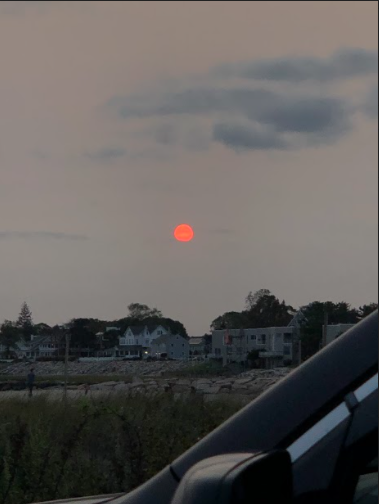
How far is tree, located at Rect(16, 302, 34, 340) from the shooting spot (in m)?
12.6

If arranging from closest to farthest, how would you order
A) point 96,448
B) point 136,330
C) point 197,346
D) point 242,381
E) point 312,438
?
point 312,438
point 96,448
point 242,381
point 197,346
point 136,330

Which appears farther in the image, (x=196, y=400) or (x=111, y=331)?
(x=111, y=331)

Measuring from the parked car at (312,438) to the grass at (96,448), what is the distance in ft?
16.0

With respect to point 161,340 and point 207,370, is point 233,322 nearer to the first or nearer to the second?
point 207,370

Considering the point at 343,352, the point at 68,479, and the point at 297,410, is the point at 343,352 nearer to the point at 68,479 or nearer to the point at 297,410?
the point at 297,410

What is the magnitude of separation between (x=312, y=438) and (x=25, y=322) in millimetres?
12749

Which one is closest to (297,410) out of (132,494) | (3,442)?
(132,494)

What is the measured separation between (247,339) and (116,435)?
303 inches

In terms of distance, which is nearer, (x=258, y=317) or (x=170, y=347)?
(x=258, y=317)

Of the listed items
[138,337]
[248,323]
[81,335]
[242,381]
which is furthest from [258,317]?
[138,337]

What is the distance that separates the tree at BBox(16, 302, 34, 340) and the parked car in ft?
34.4

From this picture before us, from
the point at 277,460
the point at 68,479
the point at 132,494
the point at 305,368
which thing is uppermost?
the point at 305,368

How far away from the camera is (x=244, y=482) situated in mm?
1486

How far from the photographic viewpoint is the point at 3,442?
7.68 m
